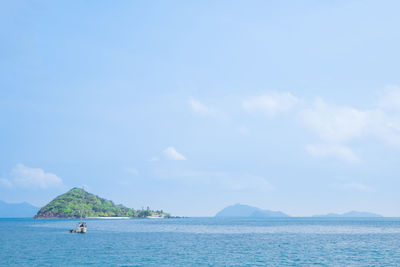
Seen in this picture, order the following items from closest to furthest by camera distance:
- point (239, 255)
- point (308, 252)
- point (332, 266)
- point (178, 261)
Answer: point (332, 266) → point (178, 261) → point (239, 255) → point (308, 252)

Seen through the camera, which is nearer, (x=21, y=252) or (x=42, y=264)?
(x=42, y=264)

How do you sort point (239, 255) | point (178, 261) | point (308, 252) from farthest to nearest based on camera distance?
point (308, 252) < point (239, 255) < point (178, 261)

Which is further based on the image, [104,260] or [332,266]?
[104,260]

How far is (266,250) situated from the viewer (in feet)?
261

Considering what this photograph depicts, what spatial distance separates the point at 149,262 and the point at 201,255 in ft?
43.8

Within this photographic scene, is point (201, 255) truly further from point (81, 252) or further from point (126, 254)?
point (81, 252)

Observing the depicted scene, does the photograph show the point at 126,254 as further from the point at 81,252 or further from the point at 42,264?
the point at 42,264

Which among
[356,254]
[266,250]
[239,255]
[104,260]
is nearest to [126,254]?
[104,260]

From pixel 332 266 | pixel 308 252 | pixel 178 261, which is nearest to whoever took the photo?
pixel 332 266

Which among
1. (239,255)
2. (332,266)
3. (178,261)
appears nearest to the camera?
(332,266)

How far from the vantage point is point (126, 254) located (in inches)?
2869

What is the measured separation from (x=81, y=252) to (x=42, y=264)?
54.8 ft

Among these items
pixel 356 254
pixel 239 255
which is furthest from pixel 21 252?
pixel 356 254

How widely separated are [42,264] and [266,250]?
45.1 meters
